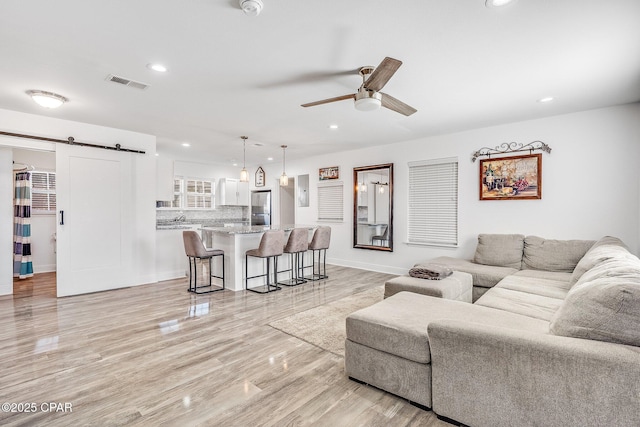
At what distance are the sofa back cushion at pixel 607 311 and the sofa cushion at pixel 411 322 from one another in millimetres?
349

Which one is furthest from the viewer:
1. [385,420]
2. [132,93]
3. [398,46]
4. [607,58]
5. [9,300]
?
[9,300]

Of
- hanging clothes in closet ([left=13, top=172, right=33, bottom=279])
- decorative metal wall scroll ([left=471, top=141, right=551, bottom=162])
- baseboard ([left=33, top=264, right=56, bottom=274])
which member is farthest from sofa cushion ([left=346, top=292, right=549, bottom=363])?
baseboard ([left=33, top=264, right=56, bottom=274])

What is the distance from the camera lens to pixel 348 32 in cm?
222

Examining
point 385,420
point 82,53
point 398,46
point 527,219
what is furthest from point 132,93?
point 527,219

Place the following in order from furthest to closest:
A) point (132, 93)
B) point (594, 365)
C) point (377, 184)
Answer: point (377, 184), point (132, 93), point (594, 365)

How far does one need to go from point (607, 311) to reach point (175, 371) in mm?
2782

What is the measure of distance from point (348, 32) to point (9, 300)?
5651 mm

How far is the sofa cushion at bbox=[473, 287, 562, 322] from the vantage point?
7.53 feet

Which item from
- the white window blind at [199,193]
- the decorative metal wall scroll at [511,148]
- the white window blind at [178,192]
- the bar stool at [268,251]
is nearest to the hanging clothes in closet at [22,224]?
the white window blind at [178,192]

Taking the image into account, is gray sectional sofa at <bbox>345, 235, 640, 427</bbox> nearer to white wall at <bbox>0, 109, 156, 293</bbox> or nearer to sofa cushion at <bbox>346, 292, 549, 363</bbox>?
sofa cushion at <bbox>346, 292, 549, 363</bbox>

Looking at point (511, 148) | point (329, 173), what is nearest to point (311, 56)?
point (511, 148)

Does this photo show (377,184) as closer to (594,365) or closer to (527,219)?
(527,219)

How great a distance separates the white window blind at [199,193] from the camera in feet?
26.7

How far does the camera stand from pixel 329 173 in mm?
6949
